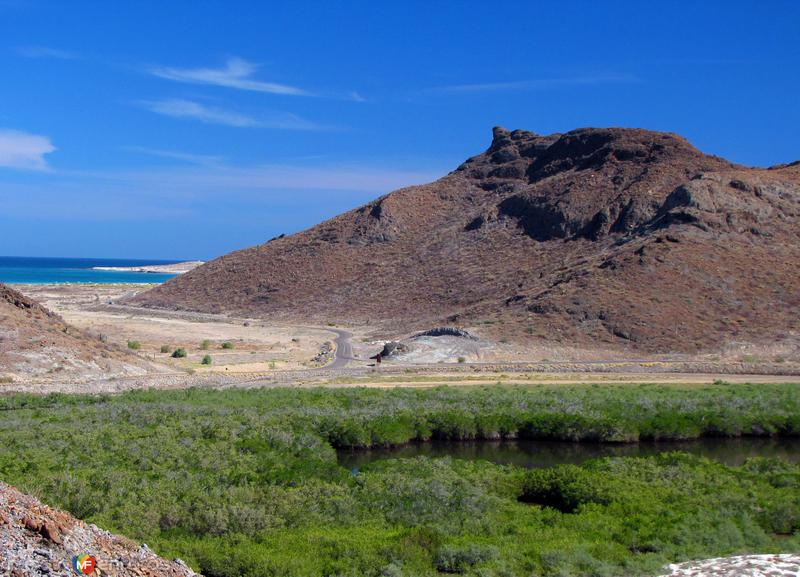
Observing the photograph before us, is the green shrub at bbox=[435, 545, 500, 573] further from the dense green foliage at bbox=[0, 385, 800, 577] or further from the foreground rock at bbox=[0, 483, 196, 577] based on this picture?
the foreground rock at bbox=[0, 483, 196, 577]

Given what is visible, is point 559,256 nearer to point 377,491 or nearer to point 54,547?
point 377,491

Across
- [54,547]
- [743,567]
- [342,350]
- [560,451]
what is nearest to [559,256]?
[342,350]

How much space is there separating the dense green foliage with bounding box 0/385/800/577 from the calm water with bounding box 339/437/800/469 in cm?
44

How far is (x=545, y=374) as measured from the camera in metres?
43.9

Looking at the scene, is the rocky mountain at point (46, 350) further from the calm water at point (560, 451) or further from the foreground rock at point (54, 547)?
the foreground rock at point (54, 547)

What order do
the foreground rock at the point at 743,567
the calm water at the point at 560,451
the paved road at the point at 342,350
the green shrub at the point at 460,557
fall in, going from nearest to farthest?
1. the foreground rock at the point at 743,567
2. the green shrub at the point at 460,557
3. the calm water at the point at 560,451
4. the paved road at the point at 342,350

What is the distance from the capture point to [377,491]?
679 inches

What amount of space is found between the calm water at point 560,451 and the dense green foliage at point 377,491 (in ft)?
1.44

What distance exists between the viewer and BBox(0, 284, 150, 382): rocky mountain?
34750mm

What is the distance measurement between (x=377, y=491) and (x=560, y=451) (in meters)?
10.5

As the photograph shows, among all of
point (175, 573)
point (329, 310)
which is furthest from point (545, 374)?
point (329, 310)

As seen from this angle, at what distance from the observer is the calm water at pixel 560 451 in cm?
2452

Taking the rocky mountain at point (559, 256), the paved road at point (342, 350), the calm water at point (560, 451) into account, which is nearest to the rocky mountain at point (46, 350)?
the paved road at point (342, 350)

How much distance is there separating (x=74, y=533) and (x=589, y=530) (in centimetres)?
951
